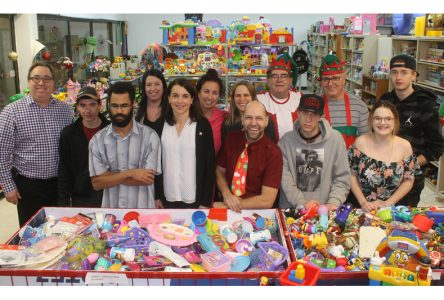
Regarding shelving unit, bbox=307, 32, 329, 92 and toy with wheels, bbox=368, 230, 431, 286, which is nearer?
toy with wheels, bbox=368, 230, 431, 286

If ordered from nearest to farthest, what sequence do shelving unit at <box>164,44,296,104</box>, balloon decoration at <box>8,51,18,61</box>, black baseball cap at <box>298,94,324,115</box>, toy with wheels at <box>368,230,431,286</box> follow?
toy with wheels at <box>368,230,431,286</box>
black baseball cap at <box>298,94,324,115</box>
balloon decoration at <box>8,51,18,61</box>
shelving unit at <box>164,44,296,104</box>

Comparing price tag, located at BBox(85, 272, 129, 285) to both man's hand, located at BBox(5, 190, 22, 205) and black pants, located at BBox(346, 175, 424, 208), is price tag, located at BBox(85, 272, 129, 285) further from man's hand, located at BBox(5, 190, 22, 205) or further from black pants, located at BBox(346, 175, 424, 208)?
black pants, located at BBox(346, 175, 424, 208)

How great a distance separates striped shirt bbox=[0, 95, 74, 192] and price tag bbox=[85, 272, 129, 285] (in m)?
1.59

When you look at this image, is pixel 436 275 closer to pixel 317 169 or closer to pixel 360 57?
pixel 317 169

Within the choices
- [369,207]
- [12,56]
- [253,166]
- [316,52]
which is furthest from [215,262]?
[316,52]

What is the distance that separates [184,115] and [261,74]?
3.77m

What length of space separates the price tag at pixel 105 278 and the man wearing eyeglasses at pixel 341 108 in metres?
2.08

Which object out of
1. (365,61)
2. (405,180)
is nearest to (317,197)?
(405,180)

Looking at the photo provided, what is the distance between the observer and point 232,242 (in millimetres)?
2164

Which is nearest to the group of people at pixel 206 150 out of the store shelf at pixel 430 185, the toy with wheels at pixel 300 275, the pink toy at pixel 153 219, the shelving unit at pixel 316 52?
the pink toy at pixel 153 219

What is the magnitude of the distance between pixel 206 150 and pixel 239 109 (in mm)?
524

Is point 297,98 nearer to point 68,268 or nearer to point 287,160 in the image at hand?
point 287,160

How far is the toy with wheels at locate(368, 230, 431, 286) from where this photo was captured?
158cm

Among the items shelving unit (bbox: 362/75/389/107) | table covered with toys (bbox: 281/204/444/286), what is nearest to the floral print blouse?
table covered with toys (bbox: 281/204/444/286)
